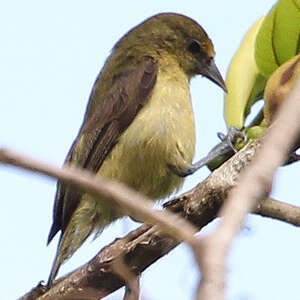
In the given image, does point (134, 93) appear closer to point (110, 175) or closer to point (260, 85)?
point (110, 175)

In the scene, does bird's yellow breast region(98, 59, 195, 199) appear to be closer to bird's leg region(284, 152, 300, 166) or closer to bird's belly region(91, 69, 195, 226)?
bird's belly region(91, 69, 195, 226)

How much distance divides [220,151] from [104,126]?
913mm

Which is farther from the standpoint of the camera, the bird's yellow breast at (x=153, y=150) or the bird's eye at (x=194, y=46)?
the bird's eye at (x=194, y=46)

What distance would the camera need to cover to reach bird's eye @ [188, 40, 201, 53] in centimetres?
406

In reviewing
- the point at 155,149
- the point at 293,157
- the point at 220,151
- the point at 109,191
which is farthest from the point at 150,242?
the point at 109,191

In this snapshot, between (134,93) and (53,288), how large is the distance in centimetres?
123

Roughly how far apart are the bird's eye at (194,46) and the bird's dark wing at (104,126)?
0.34 meters

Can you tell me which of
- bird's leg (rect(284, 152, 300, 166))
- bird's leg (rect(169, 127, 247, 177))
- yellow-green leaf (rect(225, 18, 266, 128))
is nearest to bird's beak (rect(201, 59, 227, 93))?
bird's leg (rect(169, 127, 247, 177))

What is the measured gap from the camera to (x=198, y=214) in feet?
6.95

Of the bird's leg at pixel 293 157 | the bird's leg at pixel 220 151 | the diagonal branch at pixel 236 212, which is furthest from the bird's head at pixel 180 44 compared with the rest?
the diagonal branch at pixel 236 212

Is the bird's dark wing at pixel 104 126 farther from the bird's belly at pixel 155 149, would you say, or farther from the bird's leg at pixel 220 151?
the bird's leg at pixel 220 151

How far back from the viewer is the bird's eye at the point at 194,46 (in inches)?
160

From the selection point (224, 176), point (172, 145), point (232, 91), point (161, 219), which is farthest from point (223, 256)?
→ point (172, 145)

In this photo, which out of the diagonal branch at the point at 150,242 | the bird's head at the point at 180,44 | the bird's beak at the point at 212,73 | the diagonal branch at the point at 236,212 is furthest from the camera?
the bird's head at the point at 180,44
